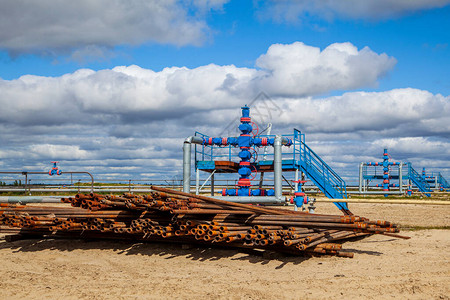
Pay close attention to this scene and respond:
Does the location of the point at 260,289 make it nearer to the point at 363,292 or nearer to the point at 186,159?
the point at 363,292

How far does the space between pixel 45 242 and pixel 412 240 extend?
31.0 ft

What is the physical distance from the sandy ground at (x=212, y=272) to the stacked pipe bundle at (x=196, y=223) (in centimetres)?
36

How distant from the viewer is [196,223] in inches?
365

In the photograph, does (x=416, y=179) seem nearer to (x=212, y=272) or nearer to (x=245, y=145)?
(x=245, y=145)

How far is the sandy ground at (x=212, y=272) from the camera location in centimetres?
699

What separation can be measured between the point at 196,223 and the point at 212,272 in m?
1.15

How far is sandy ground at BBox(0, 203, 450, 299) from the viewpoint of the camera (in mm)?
6988

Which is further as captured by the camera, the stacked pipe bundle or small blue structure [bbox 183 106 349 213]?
small blue structure [bbox 183 106 349 213]

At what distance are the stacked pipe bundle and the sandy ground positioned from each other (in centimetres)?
36

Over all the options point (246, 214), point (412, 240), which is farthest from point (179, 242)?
point (412, 240)

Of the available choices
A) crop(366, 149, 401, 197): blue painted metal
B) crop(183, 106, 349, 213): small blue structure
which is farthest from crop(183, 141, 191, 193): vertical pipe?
crop(366, 149, 401, 197): blue painted metal

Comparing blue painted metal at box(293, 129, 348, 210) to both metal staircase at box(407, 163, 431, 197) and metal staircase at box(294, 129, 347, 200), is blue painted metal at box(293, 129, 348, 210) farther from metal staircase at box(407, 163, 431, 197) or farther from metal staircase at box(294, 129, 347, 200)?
metal staircase at box(407, 163, 431, 197)

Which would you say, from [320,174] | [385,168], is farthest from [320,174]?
[385,168]

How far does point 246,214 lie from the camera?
973 centimetres
